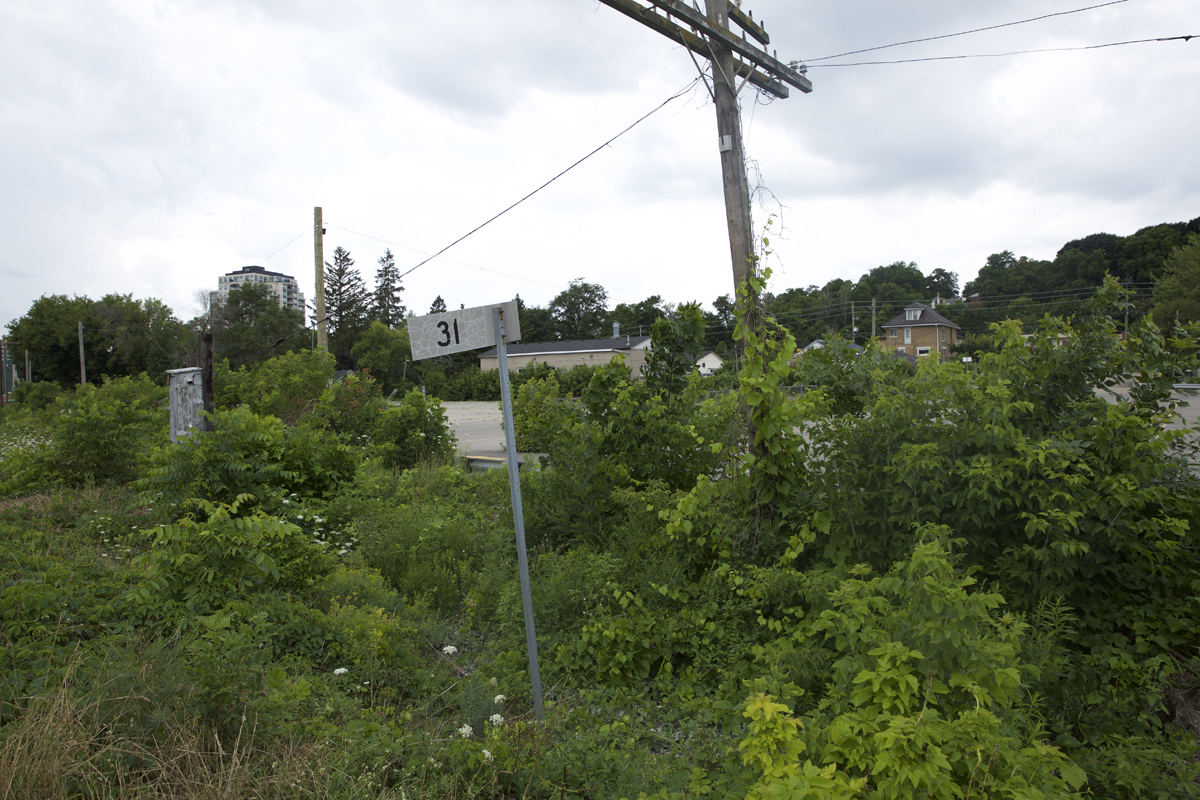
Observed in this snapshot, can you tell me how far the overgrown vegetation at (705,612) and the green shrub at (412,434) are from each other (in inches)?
188

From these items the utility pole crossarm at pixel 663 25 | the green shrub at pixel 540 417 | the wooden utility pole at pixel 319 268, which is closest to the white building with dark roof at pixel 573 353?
the wooden utility pole at pixel 319 268

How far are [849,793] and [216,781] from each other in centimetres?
246

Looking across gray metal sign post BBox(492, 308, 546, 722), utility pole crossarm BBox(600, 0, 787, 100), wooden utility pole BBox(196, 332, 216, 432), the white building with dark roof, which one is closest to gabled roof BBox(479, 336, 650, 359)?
the white building with dark roof

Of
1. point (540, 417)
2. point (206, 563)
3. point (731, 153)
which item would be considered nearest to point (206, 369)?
point (540, 417)

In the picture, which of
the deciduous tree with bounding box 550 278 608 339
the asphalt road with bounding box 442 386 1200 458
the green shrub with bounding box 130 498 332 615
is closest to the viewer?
the green shrub with bounding box 130 498 332 615

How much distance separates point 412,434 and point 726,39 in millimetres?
8634

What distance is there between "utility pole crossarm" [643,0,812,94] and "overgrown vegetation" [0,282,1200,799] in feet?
8.58

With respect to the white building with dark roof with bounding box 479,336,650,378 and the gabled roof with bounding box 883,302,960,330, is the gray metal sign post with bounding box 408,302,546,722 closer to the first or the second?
the white building with dark roof with bounding box 479,336,650,378

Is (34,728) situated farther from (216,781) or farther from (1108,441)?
(1108,441)

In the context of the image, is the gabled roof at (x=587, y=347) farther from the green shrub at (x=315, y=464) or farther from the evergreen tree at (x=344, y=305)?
the green shrub at (x=315, y=464)

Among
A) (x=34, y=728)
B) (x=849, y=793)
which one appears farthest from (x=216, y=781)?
(x=849, y=793)

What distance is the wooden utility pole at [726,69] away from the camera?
5434 millimetres

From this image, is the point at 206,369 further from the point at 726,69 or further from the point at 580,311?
the point at 580,311

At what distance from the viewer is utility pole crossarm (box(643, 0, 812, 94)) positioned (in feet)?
18.0
